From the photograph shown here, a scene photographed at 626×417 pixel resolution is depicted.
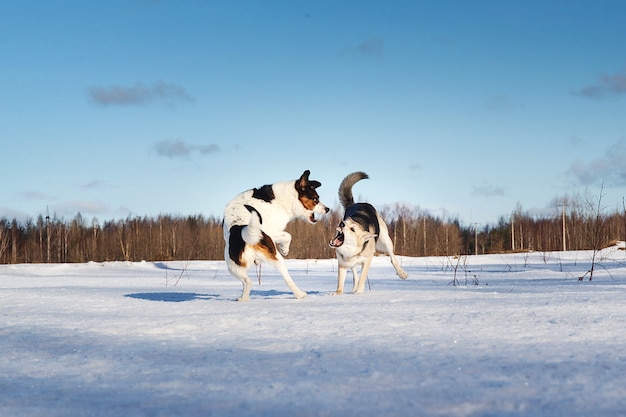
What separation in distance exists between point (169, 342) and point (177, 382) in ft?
3.51

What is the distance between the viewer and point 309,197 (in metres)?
6.85

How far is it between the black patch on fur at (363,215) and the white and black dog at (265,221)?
0.44 meters

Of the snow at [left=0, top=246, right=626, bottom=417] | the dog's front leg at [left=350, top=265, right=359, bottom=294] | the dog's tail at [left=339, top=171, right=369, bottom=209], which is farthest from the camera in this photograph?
the dog's tail at [left=339, top=171, right=369, bottom=209]

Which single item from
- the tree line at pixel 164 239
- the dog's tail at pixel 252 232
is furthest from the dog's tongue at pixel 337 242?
the tree line at pixel 164 239

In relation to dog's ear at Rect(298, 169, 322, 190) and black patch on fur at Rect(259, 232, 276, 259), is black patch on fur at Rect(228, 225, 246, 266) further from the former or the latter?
dog's ear at Rect(298, 169, 322, 190)

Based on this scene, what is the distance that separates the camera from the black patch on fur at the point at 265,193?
259 inches

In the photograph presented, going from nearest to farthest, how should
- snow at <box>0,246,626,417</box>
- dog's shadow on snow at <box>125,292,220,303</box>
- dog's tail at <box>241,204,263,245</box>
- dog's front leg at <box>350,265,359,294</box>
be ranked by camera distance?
snow at <box>0,246,626,417</box> → dog's tail at <box>241,204,263,245</box> → dog's shadow on snow at <box>125,292,220,303</box> → dog's front leg at <box>350,265,359,294</box>

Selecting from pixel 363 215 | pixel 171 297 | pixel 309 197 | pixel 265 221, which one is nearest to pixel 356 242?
pixel 363 215

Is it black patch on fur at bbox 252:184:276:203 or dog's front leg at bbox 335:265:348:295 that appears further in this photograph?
dog's front leg at bbox 335:265:348:295

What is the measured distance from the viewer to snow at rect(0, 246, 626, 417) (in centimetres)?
205

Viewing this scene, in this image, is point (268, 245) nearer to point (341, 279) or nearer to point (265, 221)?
point (265, 221)

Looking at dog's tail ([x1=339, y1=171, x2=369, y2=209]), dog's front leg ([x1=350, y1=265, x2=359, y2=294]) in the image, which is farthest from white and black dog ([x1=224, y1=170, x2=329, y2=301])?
dog's tail ([x1=339, y1=171, x2=369, y2=209])

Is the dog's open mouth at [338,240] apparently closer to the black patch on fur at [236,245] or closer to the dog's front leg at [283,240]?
the dog's front leg at [283,240]

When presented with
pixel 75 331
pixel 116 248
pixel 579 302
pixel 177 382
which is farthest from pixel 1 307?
pixel 116 248
